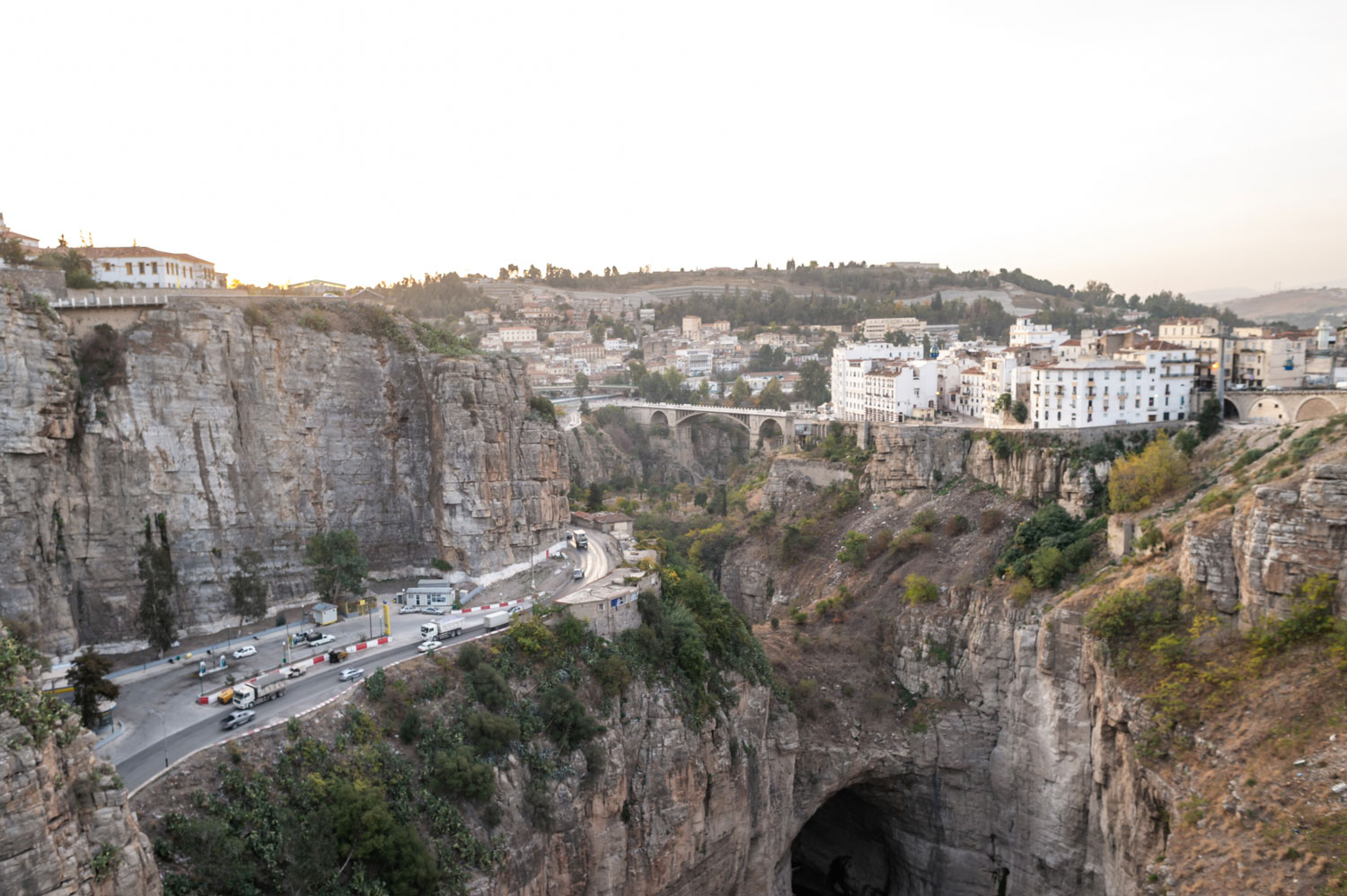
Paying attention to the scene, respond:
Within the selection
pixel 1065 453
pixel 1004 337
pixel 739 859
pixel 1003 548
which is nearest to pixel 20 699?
pixel 739 859

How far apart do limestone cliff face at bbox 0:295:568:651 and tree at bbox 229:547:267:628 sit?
1.34 ft

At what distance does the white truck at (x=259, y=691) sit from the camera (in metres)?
21.2

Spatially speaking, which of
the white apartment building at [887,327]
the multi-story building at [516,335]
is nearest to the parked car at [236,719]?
the multi-story building at [516,335]

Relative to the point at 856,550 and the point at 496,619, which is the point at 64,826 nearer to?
the point at 496,619

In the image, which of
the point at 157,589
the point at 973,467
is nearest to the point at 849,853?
the point at 973,467

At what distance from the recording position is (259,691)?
21.6 m

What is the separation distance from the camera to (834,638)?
36844 mm

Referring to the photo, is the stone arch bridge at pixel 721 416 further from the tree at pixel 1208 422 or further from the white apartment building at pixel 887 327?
the white apartment building at pixel 887 327

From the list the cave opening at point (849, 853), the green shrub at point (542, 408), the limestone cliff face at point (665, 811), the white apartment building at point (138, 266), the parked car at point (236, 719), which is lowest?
the cave opening at point (849, 853)

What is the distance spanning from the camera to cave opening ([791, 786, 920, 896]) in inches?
1380

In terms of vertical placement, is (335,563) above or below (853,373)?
below

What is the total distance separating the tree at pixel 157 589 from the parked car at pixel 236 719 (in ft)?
16.7

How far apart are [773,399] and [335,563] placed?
5148 centimetres

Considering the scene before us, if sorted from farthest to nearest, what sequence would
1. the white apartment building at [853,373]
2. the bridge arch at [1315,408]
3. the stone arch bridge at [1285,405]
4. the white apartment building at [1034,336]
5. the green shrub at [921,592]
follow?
the white apartment building at [1034,336]
the white apartment building at [853,373]
the green shrub at [921,592]
the bridge arch at [1315,408]
the stone arch bridge at [1285,405]
